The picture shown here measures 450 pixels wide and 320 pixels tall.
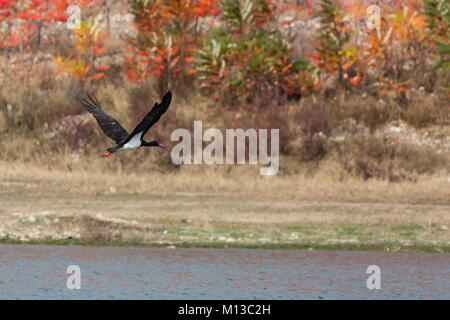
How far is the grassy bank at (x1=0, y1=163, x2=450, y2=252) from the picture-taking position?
1909cm

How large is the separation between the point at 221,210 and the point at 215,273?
233 inches

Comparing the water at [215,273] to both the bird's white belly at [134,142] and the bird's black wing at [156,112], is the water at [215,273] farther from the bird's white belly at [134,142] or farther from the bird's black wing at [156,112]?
the bird's black wing at [156,112]

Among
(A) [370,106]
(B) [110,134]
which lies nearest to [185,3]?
(A) [370,106]

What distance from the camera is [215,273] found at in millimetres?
15719

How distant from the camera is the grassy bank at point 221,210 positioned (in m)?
19.1

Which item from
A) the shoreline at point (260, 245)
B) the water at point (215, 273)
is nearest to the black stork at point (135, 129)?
the water at point (215, 273)

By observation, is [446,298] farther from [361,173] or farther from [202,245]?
[361,173]

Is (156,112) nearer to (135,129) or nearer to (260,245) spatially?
(135,129)

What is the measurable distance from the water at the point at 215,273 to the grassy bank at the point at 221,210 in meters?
0.69

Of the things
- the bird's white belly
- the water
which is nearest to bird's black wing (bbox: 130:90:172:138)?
the bird's white belly

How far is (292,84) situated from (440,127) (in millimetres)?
4913

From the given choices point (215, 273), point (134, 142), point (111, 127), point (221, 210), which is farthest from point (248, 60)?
point (134, 142)

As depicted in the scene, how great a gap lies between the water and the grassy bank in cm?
69
